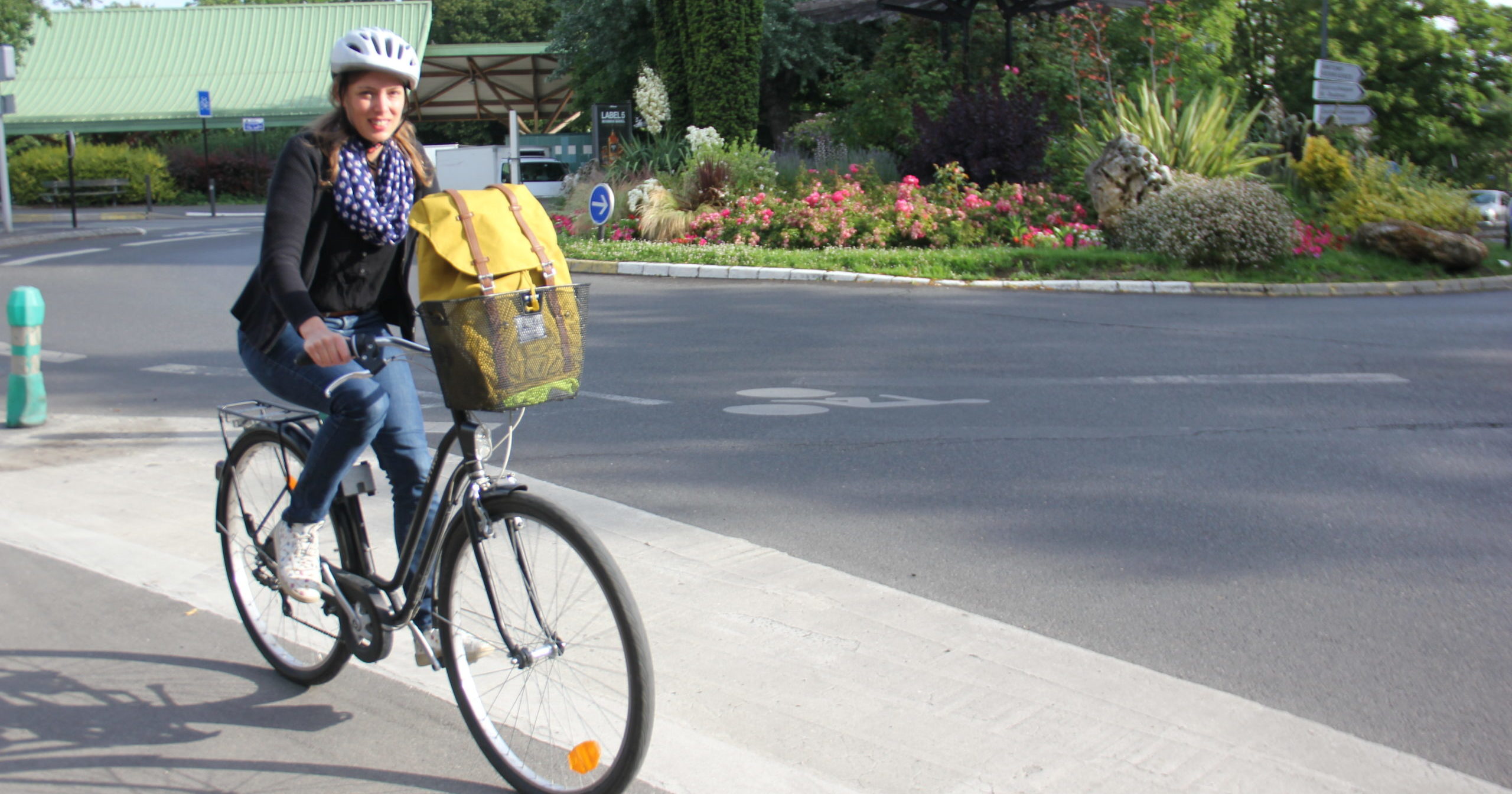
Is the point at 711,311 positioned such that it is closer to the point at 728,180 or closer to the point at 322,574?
the point at 728,180

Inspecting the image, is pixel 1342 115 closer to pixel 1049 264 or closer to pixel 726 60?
pixel 1049 264

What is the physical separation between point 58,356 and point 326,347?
9.12 m

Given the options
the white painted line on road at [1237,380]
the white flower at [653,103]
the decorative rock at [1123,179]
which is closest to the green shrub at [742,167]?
the white flower at [653,103]

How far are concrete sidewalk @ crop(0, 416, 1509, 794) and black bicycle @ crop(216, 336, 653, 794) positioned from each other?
0.98 ft

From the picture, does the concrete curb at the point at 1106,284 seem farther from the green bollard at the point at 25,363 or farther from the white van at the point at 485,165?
the white van at the point at 485,165

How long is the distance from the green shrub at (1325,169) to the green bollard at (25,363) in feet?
59.3

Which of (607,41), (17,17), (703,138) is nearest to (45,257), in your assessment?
(703,138)

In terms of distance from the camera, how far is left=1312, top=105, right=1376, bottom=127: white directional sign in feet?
70.6

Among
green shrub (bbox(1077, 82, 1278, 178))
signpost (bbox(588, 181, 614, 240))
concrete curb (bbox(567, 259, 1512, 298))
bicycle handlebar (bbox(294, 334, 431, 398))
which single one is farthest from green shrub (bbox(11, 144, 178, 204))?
bicycle handlebar (bbox(294, 334, 431, 398))

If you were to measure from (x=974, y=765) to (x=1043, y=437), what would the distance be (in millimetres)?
4159

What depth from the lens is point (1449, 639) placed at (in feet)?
13.9

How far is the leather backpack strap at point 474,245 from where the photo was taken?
9.45 ft

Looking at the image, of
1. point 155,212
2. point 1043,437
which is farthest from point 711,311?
point 155,212

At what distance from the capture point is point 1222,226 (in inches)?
620
